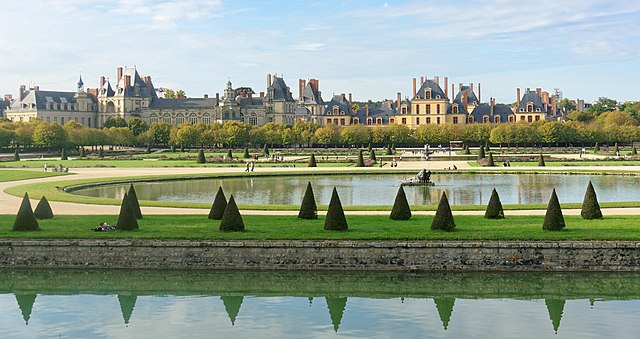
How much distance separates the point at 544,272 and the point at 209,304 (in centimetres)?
674

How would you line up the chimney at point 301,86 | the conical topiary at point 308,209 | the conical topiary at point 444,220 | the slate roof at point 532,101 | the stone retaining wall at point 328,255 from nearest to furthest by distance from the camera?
the stone retaining wall at point 328,255, the conical topiary at point 444,220, the conical topiary at point 308,209, the slate roof at point 532,101, the chimney at point 301,86

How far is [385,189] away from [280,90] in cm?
9867

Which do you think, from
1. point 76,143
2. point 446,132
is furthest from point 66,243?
point 446,132

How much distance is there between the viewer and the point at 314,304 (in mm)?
16344

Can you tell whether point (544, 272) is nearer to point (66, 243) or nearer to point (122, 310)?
point (122, 310)

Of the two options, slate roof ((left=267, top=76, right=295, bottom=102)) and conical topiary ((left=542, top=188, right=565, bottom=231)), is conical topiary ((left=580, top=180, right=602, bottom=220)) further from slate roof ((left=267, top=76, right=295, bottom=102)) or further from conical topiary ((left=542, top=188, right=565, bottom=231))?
slate roof ((left=267, top=76, right=295, bottom=102))

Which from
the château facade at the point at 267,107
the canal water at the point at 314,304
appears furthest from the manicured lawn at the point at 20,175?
the château facade at the point at 267,107

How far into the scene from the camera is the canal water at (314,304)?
567 inches

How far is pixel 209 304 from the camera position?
16.3 meters

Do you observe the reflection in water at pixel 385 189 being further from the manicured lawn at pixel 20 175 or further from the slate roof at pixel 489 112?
the slate roof at pixel 489 112

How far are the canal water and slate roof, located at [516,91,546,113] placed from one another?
89.5m

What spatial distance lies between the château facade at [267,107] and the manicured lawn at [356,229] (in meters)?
84.3

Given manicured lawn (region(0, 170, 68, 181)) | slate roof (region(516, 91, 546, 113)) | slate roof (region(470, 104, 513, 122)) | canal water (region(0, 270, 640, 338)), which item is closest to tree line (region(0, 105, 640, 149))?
slate roof (region(516, 91, 546, 113))

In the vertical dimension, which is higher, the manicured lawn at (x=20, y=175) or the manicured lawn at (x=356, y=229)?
the manicured lawn at (x=20, y=175)
